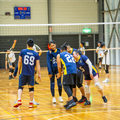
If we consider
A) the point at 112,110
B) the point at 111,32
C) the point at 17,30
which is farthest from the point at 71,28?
the point at 112,110

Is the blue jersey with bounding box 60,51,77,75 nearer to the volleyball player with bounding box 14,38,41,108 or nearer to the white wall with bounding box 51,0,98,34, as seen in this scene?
the volleyball player with bounding box 14,38,41,108

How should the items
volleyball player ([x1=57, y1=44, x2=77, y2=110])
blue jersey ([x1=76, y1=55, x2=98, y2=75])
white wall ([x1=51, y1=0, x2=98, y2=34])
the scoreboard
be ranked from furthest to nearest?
white wall ([x1=51, y1=0, x2=98, y2=34])
the scoreboard
blue jersey ([x1=76, y1=55, x2=98, y2=75])
volleyball player ([x1=57, y1=44, x2=77, y2=110])

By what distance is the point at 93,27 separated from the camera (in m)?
20.7

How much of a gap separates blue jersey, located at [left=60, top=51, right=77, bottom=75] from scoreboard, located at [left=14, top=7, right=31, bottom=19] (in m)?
14.9

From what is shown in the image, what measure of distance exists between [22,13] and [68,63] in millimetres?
15029

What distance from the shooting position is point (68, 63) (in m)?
5.07

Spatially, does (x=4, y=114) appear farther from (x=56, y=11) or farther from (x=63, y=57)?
(x=56, y=11)

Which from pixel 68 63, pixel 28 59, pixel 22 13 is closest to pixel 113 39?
pixel 22 13

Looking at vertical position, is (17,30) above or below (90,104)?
above

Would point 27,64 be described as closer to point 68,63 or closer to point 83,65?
point 68,63

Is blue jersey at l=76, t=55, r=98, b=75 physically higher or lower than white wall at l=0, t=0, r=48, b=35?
lower

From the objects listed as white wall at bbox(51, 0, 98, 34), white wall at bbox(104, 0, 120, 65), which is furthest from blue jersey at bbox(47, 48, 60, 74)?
white wall at bbox(51, 0, 98, 34)

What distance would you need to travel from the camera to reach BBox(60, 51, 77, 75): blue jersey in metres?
5.02

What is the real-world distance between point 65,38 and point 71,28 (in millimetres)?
1009
